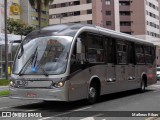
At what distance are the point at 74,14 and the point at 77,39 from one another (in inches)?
3343

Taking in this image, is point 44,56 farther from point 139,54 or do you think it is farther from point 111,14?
point 111,14

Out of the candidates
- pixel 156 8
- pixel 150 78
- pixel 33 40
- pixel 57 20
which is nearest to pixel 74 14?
pixel 57 20

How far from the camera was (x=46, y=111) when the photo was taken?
518 inches

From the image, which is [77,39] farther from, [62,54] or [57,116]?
[57,116]

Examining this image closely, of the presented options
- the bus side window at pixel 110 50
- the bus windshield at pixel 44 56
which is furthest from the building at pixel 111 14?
the bus windshield at pixel 44 56

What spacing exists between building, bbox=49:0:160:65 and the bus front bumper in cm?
8071

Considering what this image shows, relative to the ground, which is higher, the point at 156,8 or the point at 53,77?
the point at 156,8

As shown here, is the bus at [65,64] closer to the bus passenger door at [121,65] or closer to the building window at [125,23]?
the bus passenger door at [121,65]

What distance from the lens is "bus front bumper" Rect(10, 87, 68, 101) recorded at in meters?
12.9

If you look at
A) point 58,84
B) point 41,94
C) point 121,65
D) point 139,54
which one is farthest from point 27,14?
point 58,84

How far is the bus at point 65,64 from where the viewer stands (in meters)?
13.2

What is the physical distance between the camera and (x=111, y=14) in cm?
9644

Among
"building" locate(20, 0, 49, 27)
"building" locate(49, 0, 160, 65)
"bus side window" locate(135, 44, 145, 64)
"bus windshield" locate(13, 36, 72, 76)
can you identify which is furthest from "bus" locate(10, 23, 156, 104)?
"building" locate(20, 0, 49, 27)

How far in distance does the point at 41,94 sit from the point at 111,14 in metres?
84.8
